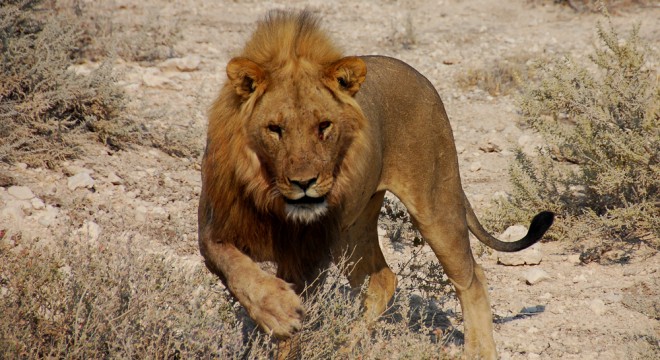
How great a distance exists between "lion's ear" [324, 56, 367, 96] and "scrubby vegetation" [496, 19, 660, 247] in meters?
2.90

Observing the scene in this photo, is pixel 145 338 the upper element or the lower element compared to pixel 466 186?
upper

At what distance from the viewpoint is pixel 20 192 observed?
5273 mm

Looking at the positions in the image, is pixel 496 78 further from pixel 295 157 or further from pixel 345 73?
pixel 295 157

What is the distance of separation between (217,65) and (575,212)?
4008 millimetres

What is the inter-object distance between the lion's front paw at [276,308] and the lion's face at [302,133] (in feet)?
1.14

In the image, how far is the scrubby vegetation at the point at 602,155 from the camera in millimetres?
5957

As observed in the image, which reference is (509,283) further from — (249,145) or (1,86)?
(1,86)

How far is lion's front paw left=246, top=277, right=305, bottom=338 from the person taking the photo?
3033 millimetres

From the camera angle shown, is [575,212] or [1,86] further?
[575,212]

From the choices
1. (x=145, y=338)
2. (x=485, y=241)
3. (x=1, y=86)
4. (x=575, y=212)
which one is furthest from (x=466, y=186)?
(x=145, y=338)

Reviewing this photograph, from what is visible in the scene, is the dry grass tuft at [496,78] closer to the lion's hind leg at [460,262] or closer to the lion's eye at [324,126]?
the lion's hind leg at [460,262]

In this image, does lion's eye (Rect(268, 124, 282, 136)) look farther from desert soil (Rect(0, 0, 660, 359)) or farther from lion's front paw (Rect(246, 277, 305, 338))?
desert soil (Rect(0, 0, 660, 359))

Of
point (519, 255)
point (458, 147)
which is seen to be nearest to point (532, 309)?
point (519, 255)

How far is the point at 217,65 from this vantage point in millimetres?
8758
